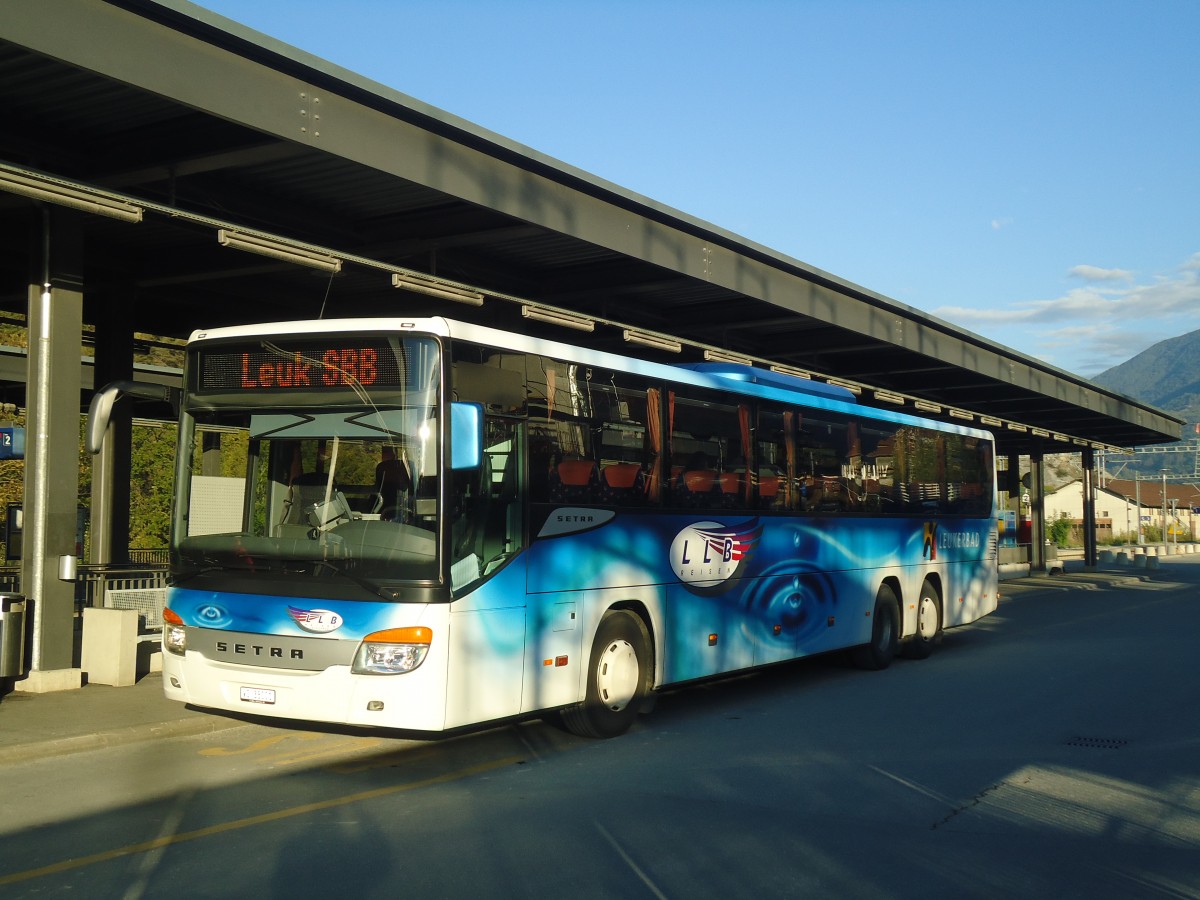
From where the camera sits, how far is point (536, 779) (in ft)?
26.9

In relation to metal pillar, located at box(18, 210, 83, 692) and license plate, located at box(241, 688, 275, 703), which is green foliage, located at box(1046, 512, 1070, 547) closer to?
metal pillar, located at box(18, 210, 83, 692)

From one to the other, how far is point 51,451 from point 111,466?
4.84 metres

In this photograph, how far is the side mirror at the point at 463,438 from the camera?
8.01 meters

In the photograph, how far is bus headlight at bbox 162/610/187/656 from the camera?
340 inches

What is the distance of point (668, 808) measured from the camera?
7332 millimetres

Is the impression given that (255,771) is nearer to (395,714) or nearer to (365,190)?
(395,714)

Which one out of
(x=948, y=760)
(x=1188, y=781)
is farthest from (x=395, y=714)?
(x=1188, y=781)

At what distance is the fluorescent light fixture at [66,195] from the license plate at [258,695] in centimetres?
412

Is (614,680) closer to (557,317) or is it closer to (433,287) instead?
(433,287)

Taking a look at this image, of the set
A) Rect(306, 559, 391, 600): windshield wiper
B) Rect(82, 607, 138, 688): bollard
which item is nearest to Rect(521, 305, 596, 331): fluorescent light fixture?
Rect(82, 607, 138, 688): bollard

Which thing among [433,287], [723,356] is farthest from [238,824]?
[723,356]

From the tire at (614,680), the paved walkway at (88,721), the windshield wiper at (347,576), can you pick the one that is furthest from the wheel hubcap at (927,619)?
the windshield wiper at (347,576)

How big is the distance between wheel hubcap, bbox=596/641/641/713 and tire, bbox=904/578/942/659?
23.2 ft

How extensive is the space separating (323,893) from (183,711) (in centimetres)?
546
